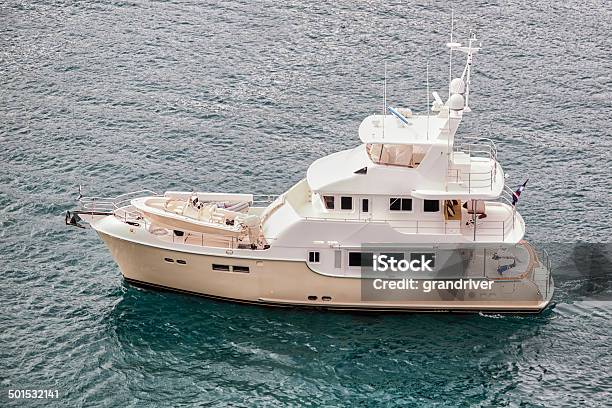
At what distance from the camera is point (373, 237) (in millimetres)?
57531

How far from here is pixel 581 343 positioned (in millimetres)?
56094

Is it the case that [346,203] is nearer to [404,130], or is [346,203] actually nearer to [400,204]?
[400,204]

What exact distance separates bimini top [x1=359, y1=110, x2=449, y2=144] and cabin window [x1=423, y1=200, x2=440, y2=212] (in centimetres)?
302

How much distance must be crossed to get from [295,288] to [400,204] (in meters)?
6.64

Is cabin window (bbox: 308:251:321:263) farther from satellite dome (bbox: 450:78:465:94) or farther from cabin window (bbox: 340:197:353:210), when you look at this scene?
satellite dome (bbox: 450:78:465:94)

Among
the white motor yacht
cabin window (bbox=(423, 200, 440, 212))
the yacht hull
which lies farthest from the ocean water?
cabin window (bbox=(423, 200, 440, 212))

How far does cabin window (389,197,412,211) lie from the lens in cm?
5757

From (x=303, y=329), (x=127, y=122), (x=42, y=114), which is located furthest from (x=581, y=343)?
(x=42, y=114)

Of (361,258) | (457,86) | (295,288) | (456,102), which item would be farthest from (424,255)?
(457,86)

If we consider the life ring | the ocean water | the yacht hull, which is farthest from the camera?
the life ring

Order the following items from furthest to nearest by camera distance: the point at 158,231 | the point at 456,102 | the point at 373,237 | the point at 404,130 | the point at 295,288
A: the point at 158,231
the point at 295,288
the point at 404,130
the point at 373,237
the point at 456,102

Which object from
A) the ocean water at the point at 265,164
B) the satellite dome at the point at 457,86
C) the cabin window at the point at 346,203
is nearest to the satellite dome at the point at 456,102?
the satellite dome at the point at 457,86

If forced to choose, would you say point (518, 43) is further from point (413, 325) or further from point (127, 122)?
point (413, 325)

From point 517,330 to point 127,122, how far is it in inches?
1270
